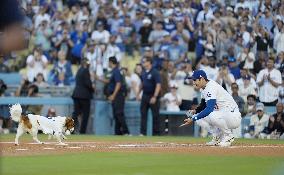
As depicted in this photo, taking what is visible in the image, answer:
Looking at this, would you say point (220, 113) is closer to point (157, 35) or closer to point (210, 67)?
point (210, 67)

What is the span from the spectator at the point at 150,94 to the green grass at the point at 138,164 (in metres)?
8.67

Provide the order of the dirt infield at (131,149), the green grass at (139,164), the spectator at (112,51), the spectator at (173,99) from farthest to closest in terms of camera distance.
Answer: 1. the spectator at (112,51)
2. the spectator at (173,99)
3. the dirt infield at (131,149)
4. the green grass at (139,164)

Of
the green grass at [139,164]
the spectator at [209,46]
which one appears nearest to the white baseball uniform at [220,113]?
the green grass at [139,164]

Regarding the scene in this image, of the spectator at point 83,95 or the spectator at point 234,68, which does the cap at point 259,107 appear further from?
the spectator at point 83,95

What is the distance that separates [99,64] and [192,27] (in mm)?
3331

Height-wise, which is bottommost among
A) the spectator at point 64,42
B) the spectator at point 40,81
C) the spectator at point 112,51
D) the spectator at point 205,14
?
the spectator at point 40,81

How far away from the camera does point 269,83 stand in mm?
20609

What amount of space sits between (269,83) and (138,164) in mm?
11134

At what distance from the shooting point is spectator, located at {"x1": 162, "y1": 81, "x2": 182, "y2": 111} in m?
21.6

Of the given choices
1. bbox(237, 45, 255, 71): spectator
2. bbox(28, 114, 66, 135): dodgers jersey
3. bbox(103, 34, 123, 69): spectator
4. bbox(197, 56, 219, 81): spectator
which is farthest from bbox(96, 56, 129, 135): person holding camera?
bbox(28, 114, 66, 135): dodgers jersey

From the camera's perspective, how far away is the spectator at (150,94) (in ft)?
68.0

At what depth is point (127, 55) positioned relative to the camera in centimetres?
2480

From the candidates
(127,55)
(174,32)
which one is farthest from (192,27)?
(127,55)

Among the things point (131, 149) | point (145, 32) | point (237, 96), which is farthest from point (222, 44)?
point (131, 149)
